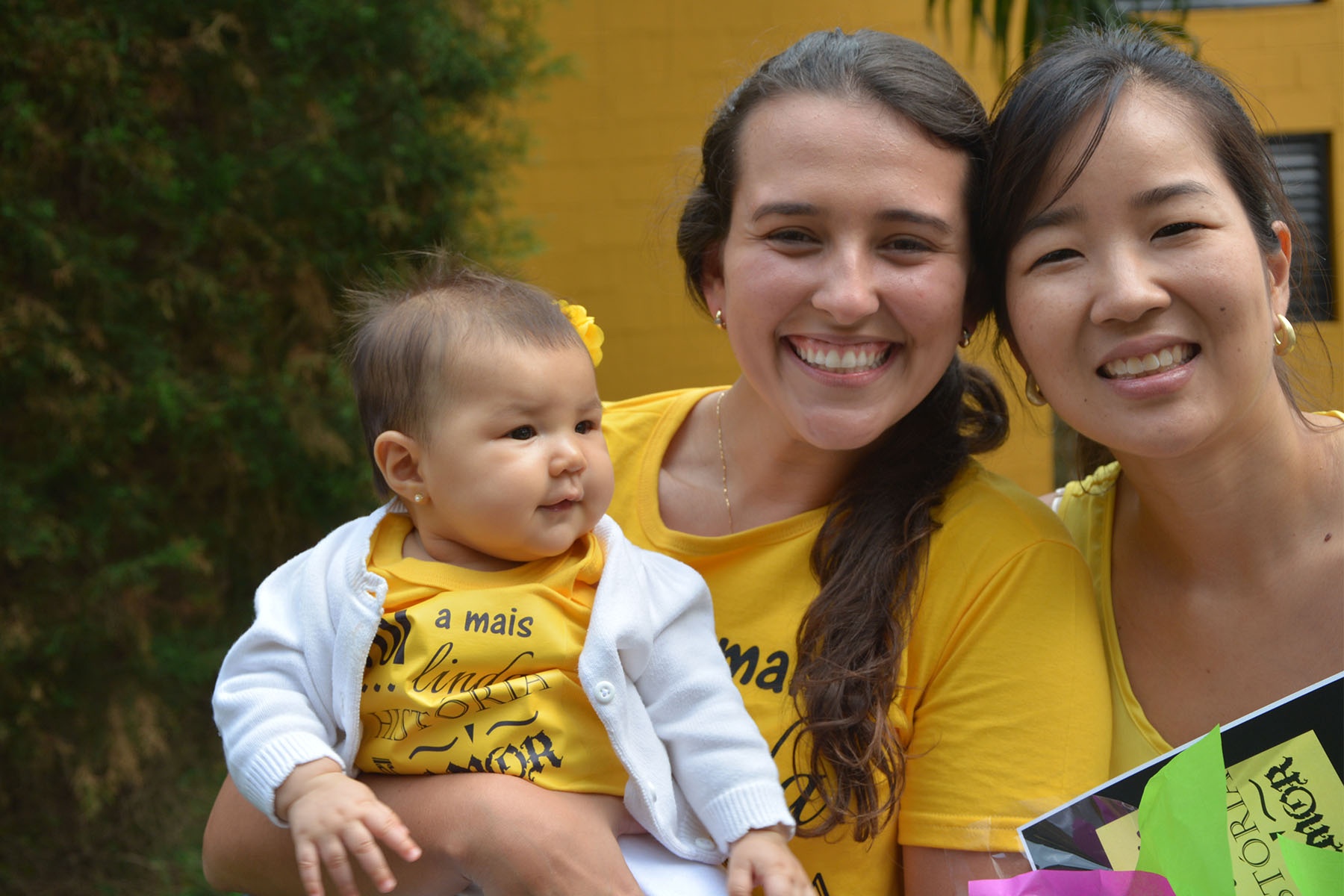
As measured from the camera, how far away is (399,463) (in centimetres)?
193

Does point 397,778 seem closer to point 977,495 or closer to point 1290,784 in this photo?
point 977,495

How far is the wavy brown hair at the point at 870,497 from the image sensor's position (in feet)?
6.05

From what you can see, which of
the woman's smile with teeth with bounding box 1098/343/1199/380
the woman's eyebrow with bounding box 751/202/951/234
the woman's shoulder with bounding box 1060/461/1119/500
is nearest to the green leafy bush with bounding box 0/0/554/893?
the woman's eyebrow with bounding box 751/202/951/234

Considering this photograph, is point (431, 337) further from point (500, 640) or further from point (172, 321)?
point (172, 321)

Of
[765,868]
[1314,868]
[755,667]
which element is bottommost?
[765,868]

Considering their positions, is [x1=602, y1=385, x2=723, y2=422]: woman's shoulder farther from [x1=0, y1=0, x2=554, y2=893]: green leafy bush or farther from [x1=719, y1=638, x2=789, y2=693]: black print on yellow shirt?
[x1=0, y1=0, x2=554, y2=893]: green leafy bush

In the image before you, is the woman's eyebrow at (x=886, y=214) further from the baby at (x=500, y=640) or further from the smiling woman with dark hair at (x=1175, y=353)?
the baby at (x=500, y=640)

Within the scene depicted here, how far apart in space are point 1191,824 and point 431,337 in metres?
1.28

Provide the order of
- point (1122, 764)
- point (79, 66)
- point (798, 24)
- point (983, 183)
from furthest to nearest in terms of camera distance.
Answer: point (798, 24), point (79, 66), point (983, 183), point (1122, 764)

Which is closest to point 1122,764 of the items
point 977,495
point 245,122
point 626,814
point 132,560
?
point 977,495

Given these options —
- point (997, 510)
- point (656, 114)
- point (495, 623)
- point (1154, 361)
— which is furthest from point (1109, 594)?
point (656, 114)

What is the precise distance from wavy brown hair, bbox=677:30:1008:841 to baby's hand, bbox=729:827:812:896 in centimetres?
16

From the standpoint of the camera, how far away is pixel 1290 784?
4.22ft

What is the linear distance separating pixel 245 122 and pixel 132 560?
1621 mm
